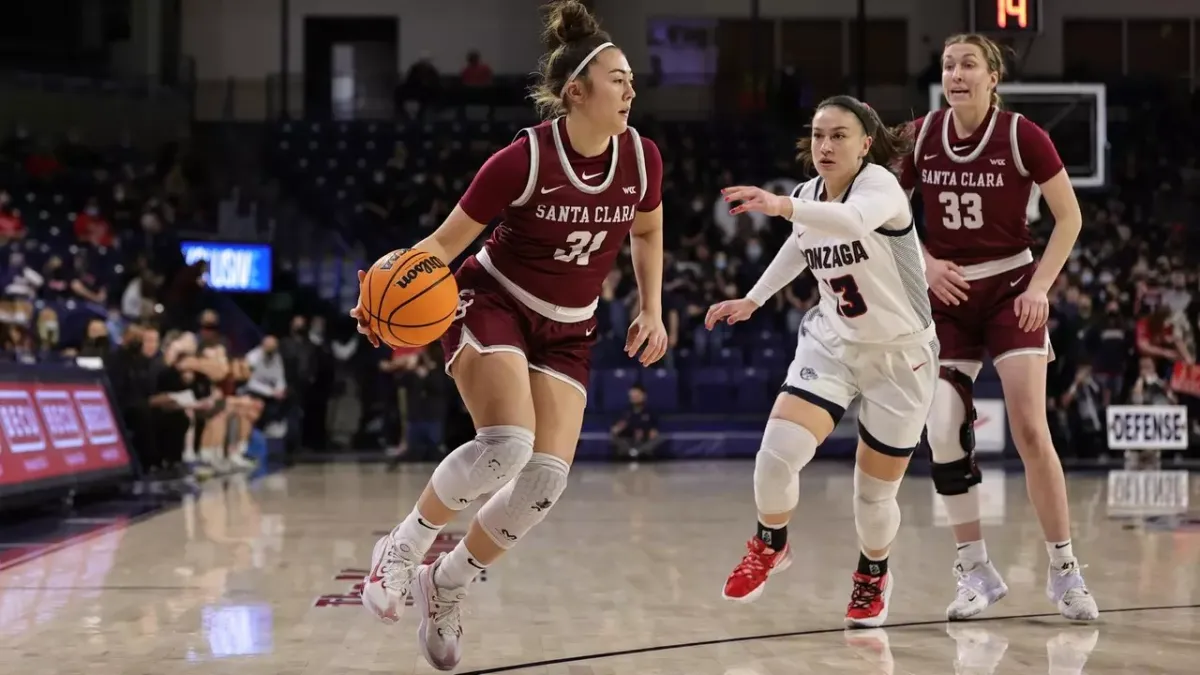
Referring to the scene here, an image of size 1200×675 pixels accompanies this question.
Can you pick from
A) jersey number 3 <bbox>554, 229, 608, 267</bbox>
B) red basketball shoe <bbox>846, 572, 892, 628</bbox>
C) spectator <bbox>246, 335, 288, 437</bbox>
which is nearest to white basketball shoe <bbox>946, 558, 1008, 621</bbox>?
red basketball shoe <bbox>846, 572, 892, 628</bbox>

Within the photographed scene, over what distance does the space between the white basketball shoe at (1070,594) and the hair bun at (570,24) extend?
2.77 metres

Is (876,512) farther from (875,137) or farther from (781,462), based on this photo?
(875,137)

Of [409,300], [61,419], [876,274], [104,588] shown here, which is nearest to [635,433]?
[61,419]

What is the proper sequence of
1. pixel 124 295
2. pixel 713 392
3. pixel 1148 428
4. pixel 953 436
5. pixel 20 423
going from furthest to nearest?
pixel 713 392 < pixel 124 295 < pixel 1148 428 < pixel 20 423 < pixel 953 436

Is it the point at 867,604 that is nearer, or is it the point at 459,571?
the point at 459,571

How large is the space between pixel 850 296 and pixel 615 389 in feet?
38.3

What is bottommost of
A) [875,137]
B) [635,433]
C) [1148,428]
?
[635,433]

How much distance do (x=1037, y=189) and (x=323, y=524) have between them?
5.31 metres

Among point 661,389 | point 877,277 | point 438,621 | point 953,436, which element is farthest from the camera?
point 661,389

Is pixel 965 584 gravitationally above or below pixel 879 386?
below

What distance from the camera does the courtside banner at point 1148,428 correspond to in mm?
15445

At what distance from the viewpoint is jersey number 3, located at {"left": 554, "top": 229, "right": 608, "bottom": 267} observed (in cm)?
483

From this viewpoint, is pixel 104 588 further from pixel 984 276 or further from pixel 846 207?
pixel 984 276

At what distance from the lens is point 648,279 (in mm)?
5203
